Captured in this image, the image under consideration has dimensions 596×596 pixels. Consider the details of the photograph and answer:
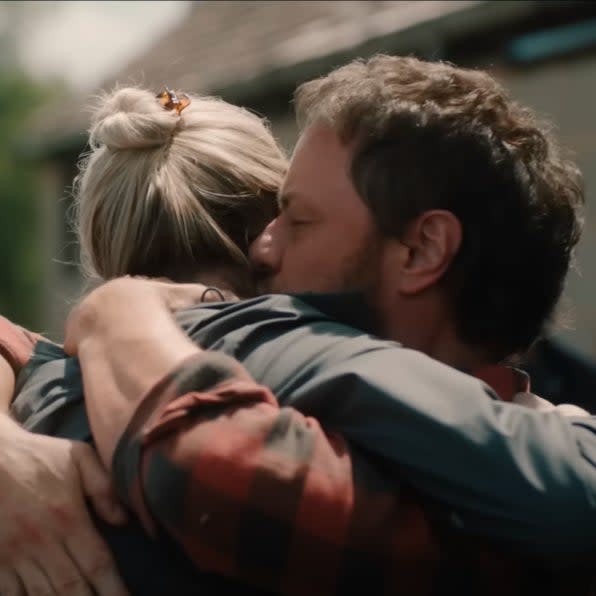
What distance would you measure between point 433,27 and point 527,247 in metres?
7.53

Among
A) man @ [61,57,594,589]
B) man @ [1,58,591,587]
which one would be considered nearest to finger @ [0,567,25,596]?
man @ [61,57,594,589]

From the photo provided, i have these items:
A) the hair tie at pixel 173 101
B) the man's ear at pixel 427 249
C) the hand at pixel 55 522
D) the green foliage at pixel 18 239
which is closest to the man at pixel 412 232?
the man's ear at pixel 427 249

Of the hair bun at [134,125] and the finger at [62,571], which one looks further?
the hair bun at [134,125]

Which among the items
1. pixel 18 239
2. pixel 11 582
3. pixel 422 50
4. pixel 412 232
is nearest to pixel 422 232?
pixel 412 232

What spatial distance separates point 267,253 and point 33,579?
0.70 meters

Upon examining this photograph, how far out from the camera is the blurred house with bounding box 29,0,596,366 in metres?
9.38

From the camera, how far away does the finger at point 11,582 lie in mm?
2314

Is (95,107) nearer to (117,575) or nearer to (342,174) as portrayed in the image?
(342,174)

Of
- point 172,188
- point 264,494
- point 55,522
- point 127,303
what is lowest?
point 55,522

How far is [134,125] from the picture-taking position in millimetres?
2854

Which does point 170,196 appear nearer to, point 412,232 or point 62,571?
point 412,232

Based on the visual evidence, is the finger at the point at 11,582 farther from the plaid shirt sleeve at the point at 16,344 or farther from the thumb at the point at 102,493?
the plaid shirt sleeve at the point at 16,344

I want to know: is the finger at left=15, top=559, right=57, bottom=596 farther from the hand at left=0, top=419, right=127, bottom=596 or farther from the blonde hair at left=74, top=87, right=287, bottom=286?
the blonde hair at left=74, top=87, right=287, bottom=286

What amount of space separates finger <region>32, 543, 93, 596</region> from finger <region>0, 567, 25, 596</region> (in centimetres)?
4
